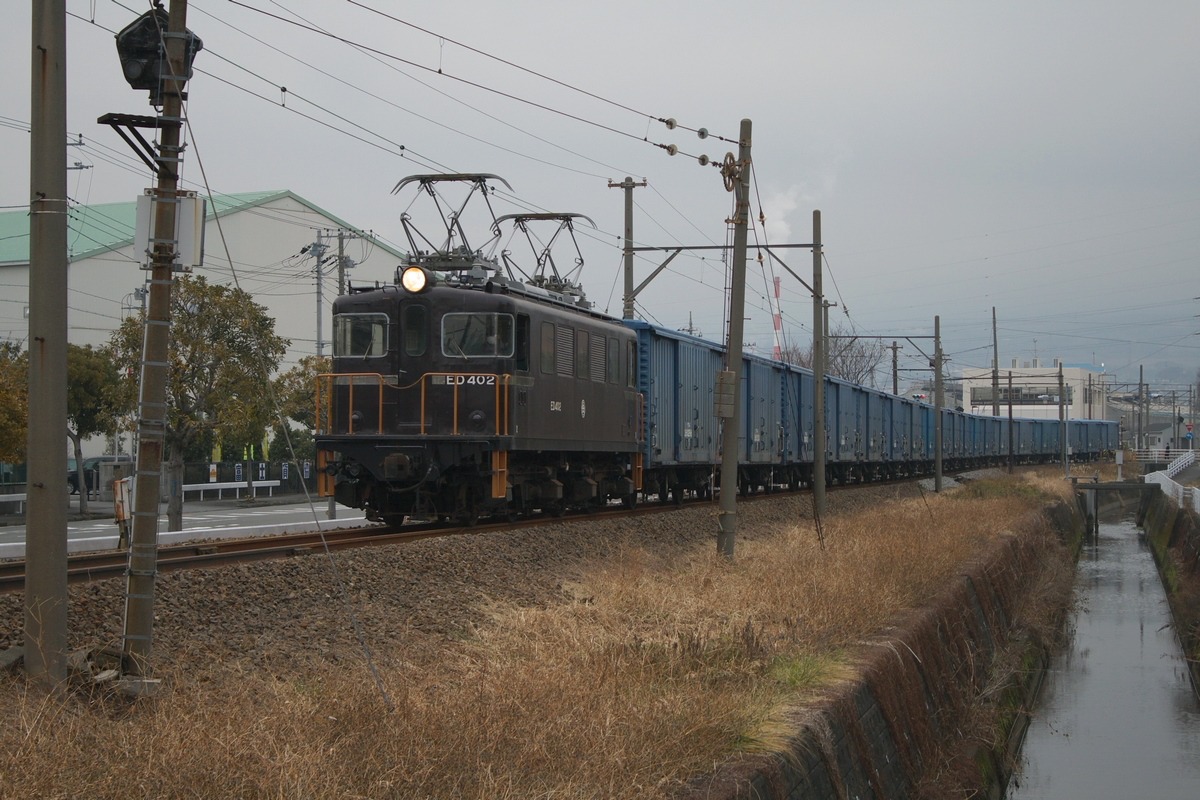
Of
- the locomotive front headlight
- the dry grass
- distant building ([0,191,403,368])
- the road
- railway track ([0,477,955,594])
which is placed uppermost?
distant building ([0,191,403,368])

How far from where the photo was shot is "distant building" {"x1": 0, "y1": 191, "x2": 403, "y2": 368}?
56969 mm

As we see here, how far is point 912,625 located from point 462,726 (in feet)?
21.9

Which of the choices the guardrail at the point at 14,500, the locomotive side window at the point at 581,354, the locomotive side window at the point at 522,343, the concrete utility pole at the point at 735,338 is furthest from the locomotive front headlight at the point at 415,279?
the guardrail at the point at 14,500

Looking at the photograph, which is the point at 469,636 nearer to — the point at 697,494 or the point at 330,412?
the point at 330,412

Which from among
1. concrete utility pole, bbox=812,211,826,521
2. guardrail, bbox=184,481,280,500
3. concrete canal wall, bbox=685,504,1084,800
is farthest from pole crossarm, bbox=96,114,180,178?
guardrail, bbox=184,481,280,500

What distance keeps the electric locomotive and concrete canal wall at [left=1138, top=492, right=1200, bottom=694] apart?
10.6m

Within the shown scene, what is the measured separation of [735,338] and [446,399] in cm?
397

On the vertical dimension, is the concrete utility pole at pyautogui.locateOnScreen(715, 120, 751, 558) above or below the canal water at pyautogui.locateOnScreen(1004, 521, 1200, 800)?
above

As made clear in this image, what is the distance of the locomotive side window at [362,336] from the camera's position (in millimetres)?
17797

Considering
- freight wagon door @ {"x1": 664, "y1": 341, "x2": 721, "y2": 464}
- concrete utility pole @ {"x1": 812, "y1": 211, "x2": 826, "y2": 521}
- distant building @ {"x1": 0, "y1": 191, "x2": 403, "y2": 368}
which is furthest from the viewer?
distant building @ {"x1": 0, "y1": 191, "x2": 403, "y2": 368}

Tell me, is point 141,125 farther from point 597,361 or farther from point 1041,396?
point 1041,396

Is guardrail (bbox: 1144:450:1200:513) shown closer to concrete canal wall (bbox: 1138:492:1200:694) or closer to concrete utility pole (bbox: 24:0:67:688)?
concrete canal wall (bbox: 1138:492:1200:694)

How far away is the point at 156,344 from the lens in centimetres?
769

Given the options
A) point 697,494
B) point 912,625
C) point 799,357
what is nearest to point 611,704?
point 912,625
